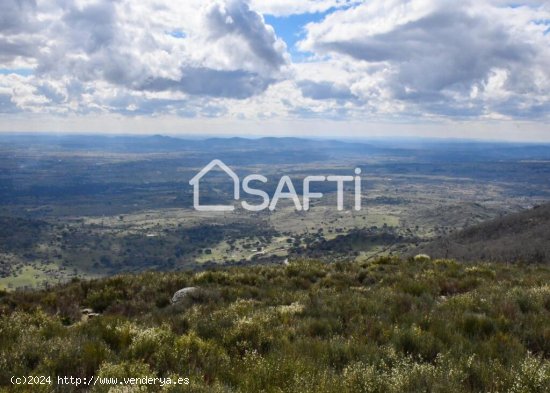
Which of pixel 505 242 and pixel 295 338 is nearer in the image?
pixel 295 338

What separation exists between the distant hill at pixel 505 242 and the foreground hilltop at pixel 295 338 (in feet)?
62.1

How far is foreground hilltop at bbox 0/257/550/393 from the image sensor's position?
5.50m

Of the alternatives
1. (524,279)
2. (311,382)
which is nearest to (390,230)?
(524,279)

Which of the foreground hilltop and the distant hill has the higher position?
the foreground hilltop

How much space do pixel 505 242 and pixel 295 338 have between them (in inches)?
1968

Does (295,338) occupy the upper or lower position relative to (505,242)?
upper

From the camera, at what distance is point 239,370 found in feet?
19.8

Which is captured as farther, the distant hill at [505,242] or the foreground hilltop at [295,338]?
the distant hill at [505,242]

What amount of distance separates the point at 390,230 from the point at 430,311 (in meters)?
180

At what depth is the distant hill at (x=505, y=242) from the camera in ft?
123

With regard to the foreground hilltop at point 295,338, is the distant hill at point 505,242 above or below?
below

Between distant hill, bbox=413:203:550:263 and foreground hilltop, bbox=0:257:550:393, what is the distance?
62.1 feet

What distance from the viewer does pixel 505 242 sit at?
49.1 metres

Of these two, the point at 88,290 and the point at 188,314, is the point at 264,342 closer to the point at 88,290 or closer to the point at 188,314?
the point at 188,314
